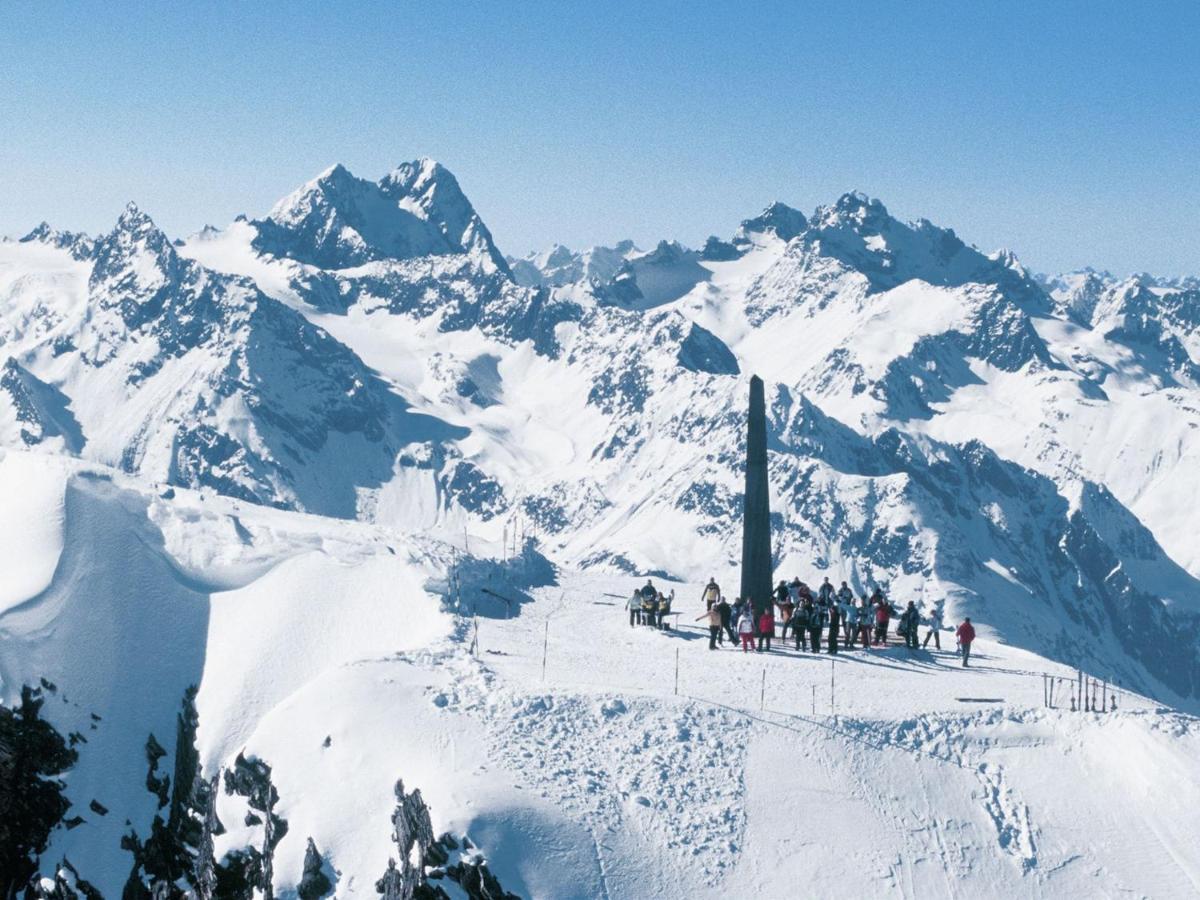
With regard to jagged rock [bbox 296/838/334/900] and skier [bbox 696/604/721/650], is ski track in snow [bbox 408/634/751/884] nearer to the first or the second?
jagged rock [bbox 296/838/334/900]

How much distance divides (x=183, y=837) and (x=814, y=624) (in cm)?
2334

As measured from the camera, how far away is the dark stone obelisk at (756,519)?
60250 mm

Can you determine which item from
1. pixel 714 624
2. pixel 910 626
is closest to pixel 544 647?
pixel 714 624

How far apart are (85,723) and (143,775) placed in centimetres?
293

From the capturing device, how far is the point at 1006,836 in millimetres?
42469

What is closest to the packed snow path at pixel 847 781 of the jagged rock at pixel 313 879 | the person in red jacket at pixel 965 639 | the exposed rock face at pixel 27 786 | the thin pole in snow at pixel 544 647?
the thin pole in snow at pixel 544 647

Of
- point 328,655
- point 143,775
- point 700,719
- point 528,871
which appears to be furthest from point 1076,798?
point 143,775

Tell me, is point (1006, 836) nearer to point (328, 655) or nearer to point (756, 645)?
point (756, 645)

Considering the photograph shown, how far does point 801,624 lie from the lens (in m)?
53.7

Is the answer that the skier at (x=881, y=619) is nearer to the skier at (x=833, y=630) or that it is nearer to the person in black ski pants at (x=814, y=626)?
the skier at (x=833, y=630)

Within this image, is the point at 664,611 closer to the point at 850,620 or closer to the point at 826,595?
the point at 826,595

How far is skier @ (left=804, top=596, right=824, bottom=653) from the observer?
53469mm

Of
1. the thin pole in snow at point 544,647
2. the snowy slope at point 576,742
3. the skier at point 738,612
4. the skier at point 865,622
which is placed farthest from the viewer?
the skier at point 865,622

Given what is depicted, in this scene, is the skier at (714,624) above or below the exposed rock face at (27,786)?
above
